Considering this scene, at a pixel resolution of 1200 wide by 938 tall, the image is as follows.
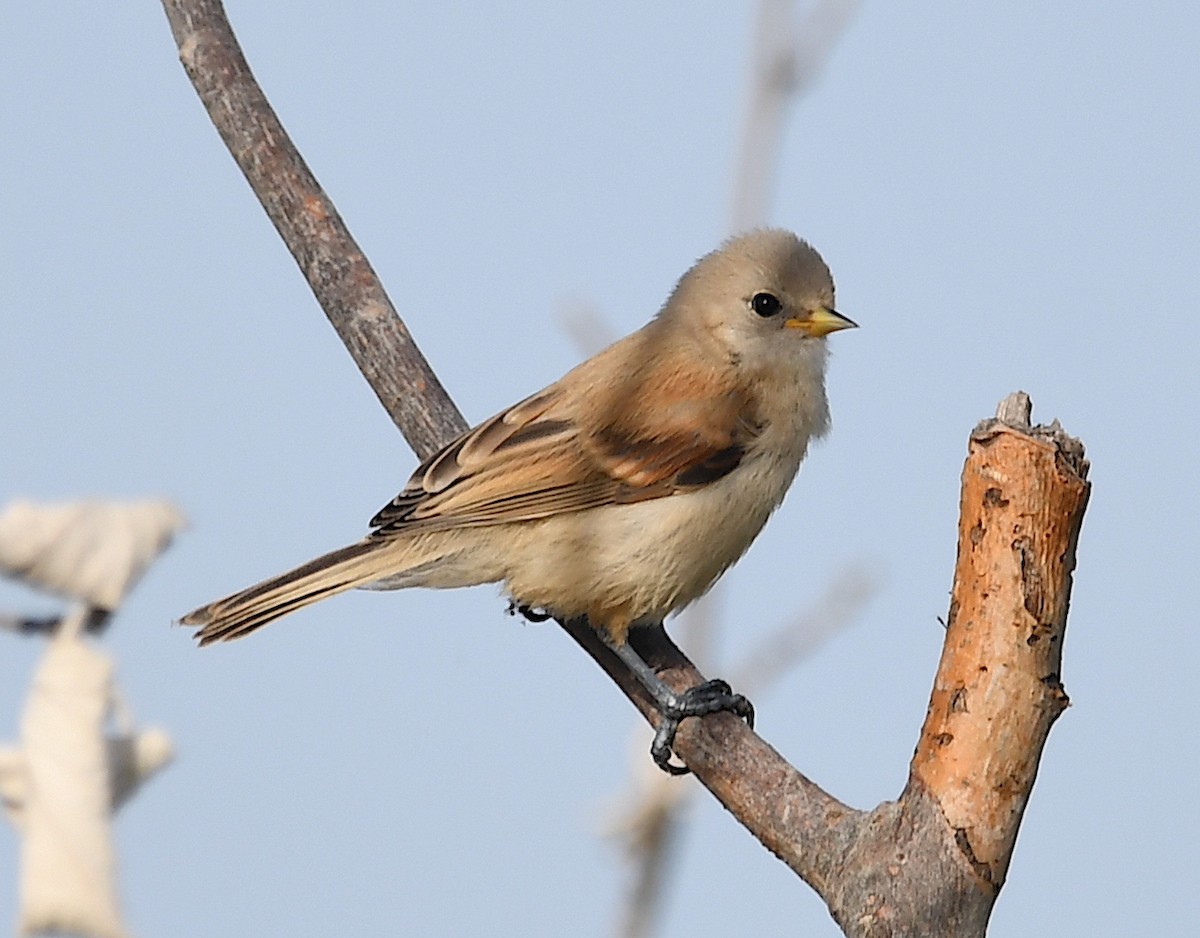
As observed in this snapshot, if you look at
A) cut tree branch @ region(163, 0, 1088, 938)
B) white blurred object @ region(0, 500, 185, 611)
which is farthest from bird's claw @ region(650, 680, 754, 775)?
white blurred object @ region(0, 500, 185, 611)

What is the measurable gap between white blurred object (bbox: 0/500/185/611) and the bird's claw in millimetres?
2511

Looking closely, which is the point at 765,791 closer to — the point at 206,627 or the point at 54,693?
the point at 206,627

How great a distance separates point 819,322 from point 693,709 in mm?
1484

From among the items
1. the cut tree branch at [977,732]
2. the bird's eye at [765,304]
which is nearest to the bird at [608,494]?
the bird's eye at [765,304]

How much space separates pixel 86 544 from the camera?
1.67 metres

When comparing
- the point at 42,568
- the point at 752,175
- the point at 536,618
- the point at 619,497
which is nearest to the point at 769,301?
the point at 619,497

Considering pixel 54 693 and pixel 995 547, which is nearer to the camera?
pixel 54 693

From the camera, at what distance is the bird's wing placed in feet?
14.6

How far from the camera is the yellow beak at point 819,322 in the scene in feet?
16.3

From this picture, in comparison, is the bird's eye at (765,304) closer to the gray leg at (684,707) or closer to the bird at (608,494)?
the bird at (608,494)

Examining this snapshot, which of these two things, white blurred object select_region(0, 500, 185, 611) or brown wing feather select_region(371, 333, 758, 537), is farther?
brown wing feather select_region(371, 333, 758, 537)

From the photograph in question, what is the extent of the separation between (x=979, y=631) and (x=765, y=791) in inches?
34.5

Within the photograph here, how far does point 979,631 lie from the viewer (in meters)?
2.96

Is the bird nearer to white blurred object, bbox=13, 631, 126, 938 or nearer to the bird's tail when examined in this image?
the bird's tail
